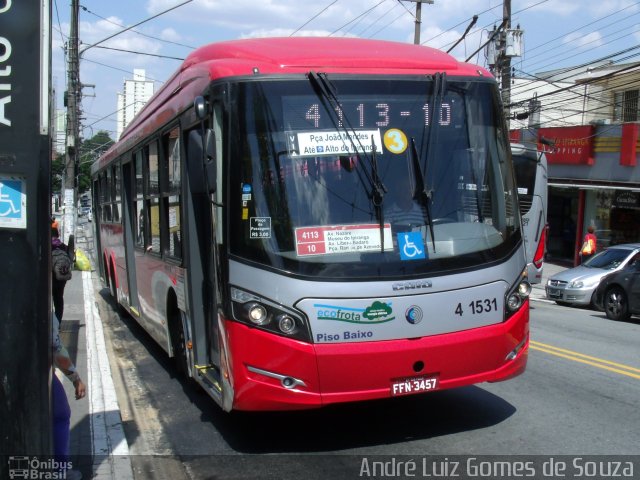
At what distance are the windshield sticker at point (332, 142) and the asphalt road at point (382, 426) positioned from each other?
2405 millimetres

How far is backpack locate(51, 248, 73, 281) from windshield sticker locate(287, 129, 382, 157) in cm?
550

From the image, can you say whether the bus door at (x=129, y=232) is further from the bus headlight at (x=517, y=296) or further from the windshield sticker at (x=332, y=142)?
the bus headlight at (x=517, y=296)

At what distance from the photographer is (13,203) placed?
3682 mm

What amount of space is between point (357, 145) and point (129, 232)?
6232 mm

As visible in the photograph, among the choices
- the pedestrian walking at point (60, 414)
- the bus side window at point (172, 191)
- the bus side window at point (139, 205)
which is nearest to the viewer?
the pedestrian walking at point (60, 414)

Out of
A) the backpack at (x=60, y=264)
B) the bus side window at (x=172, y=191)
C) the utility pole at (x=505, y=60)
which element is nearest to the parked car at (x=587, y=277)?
the utility pole at (x=505, y=60)

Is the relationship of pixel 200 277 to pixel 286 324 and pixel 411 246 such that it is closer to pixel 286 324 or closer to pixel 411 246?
pixel 286 324

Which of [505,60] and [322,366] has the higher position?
[505,60]

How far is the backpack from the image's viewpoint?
9.52 metres

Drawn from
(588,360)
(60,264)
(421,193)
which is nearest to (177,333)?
(60,264)

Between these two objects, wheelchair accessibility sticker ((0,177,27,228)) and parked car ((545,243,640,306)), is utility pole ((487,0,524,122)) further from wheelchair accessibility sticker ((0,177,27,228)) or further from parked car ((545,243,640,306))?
wheelchair accessibility sticker ((0,177,27,228))

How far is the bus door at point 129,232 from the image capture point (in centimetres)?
1024

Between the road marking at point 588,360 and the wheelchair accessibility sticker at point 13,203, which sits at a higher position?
the wheelchair accessibility sticker at point 13,203

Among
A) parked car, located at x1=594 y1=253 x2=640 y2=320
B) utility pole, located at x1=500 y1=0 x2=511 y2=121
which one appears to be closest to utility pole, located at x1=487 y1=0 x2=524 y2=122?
utility pole, located at x1=500 y1=0 x2=511 y2=121
